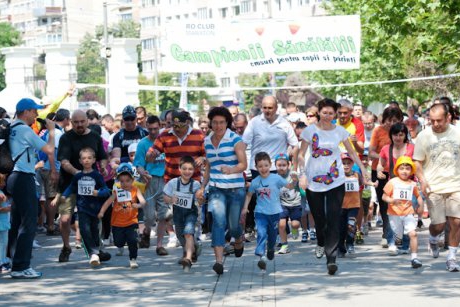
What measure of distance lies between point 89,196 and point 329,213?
2.92 m

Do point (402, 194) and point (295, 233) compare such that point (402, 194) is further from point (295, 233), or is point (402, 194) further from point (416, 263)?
point (295, 233)

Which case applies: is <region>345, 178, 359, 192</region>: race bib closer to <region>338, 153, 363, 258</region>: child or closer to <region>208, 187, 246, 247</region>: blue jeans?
→ <region>338, 153, 363, 258</region>: child

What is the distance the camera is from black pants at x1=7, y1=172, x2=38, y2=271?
43.5ft

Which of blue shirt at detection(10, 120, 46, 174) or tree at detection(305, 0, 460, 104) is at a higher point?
tree at detection(305, 0, 460, 104)

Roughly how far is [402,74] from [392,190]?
112 ft

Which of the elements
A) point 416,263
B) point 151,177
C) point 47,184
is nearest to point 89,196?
point 151,177

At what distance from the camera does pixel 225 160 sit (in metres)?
13.2

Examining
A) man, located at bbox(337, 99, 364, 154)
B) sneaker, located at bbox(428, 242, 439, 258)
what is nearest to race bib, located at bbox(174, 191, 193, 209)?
sneaker, located at bbox(428, 242, 439, 258)

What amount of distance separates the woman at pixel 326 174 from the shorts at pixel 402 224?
1.14 metres

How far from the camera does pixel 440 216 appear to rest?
13594 mm

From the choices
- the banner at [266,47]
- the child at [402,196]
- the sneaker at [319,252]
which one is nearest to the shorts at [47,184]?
the sneaker at [319,252]

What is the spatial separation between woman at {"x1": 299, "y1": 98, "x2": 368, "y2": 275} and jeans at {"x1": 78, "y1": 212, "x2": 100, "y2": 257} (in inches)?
102

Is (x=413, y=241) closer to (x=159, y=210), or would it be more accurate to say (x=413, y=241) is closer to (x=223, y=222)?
(x=223, y=222)

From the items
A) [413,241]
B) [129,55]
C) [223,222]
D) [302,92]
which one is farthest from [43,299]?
[302,92]
